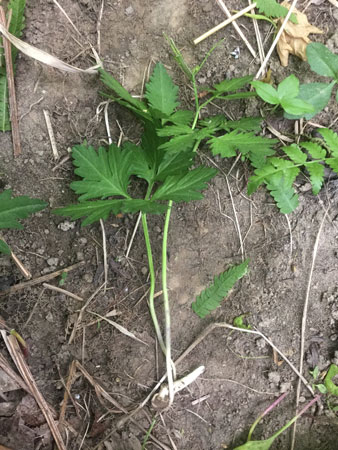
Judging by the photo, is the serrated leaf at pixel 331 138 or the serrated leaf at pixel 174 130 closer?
the serrated leaf at pixel 174 130

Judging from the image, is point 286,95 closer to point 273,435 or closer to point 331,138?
point 331,138

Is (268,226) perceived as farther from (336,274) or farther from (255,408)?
(255,408)

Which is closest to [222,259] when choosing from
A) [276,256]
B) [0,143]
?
[276,256]

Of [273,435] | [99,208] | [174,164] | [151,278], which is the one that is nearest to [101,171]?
[99,208]

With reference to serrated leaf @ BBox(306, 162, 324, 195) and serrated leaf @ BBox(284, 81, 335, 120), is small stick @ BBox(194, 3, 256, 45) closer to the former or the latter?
serrated leaf @ BBox(284, 81, 335, 120)

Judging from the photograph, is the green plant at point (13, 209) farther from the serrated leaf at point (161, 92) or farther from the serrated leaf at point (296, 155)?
the serrated leaf at point (296, 155)

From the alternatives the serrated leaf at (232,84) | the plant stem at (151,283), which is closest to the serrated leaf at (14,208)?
the plant stem at (151,283)

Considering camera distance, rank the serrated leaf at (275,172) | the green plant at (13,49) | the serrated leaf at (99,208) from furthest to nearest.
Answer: the serrated leaf at (275,172) → the green plant at (13,49) → the serrated leaf at (99,208)
